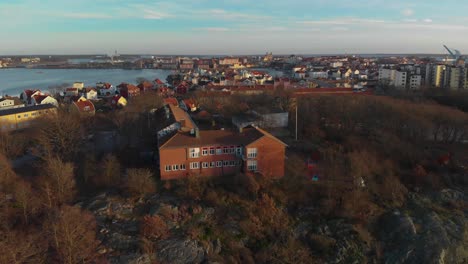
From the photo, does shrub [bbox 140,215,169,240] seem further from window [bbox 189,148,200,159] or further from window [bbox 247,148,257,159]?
window [bbox 247,148,257,159]

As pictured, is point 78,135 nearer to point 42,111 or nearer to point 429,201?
point 42,111

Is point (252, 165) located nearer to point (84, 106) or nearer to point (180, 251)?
point (180, 251)

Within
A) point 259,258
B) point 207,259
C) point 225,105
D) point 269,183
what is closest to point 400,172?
point 269,183

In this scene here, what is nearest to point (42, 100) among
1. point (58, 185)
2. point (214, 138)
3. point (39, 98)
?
point (39, 98)

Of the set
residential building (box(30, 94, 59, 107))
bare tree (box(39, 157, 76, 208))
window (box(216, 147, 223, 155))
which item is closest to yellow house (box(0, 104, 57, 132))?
residential building (box(30, 94, 59, 107))

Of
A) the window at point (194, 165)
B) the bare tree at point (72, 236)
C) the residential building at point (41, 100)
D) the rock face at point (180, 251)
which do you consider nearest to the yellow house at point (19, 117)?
the residential building at point (41, 100)

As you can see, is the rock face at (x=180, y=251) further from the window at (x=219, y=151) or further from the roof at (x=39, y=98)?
the roof at (x=39, y=98)
